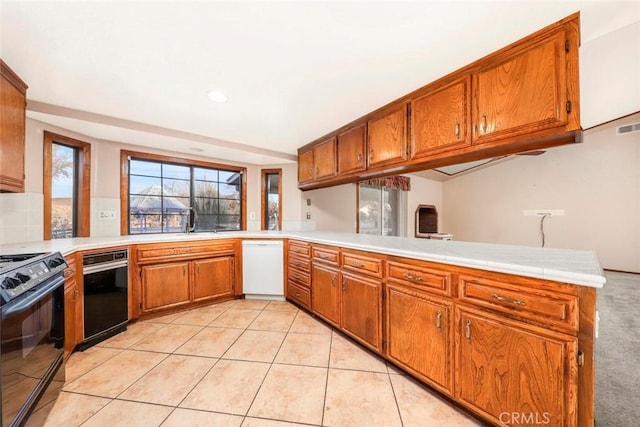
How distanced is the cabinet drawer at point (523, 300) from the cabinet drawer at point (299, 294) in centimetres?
165

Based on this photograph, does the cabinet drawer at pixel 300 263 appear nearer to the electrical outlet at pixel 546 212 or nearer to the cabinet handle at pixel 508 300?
the cabinet handle at pixel 508 300

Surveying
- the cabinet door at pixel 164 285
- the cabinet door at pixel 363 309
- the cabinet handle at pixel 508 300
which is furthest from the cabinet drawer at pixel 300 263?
the cabinet handle at pixel 508 300

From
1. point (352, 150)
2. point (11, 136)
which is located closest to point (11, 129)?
point (11, 136)

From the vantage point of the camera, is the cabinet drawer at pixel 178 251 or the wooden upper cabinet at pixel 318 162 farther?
the wooden upper cabinet at pixel 318 162

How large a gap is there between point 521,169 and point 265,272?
584 cm

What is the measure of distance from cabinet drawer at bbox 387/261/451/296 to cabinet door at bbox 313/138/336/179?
1435 mm

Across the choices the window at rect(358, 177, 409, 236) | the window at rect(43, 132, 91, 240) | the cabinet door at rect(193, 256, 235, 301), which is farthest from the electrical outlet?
the window at rect(43, 132, 91, 240)

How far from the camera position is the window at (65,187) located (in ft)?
7.23

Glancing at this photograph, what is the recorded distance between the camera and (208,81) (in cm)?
167

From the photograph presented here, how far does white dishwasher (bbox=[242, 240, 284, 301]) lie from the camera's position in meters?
2.94

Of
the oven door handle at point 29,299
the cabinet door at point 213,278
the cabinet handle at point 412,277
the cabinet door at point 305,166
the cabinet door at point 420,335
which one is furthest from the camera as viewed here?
the cabinet door at point 305,166

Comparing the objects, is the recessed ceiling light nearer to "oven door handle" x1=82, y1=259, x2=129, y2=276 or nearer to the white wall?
"oven door handle" x1=82, y1=259, x2=129, y2=276

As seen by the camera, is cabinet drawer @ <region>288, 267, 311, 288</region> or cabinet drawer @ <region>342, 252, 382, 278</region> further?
cabinet drawer @ <region>288, 267, 311, 288</region>

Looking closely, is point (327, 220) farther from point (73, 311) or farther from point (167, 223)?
point (73, 311)
